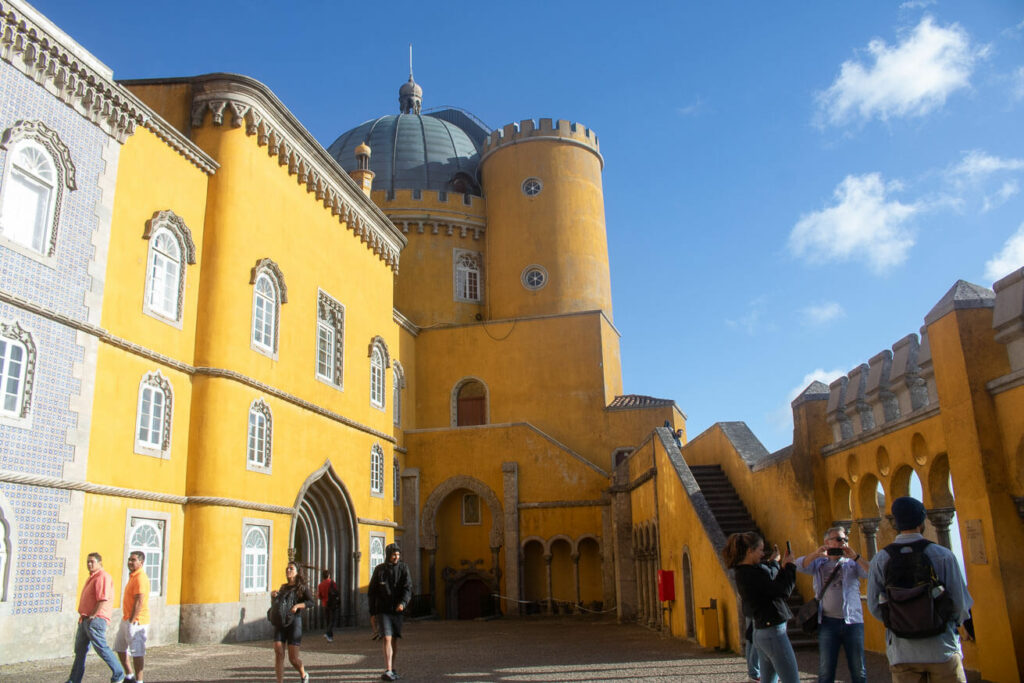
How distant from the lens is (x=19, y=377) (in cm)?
1165

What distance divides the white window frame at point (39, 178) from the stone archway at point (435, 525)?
14815mm

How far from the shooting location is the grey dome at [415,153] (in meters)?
34.0

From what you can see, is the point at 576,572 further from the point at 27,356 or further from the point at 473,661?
the point at 27,356

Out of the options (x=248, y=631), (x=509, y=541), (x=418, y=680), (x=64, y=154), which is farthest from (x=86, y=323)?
(x=509, y=541)

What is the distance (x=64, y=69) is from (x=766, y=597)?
1264cm

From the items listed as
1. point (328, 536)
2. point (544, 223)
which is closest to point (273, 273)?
point (328, 536)

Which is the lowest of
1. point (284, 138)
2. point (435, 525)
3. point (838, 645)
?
point (838, 645)

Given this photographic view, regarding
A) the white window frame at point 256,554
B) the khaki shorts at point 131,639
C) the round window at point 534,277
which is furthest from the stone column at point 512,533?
the khaki shorts at point 131,639

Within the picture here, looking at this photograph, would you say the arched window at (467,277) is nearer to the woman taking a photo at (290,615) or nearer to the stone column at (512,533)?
the stone column at (512,533)

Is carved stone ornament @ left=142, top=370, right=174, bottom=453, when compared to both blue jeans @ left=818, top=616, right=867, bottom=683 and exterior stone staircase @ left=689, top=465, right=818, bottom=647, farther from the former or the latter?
blue jeans @ left=818, top=616, right=867, bottom=683

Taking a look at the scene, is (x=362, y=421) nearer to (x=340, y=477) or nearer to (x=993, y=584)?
(x=340, y=477)

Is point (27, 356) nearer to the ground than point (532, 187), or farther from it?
nearer to the ground

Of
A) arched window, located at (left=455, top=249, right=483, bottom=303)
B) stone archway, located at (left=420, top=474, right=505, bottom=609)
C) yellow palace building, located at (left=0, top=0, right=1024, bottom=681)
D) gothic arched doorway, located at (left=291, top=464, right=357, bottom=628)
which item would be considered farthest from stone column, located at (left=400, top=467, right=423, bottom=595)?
arched window, located at (left=455, top=249, right=483, bottom=303)

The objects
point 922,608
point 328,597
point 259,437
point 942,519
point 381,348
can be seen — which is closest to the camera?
point 922,608
